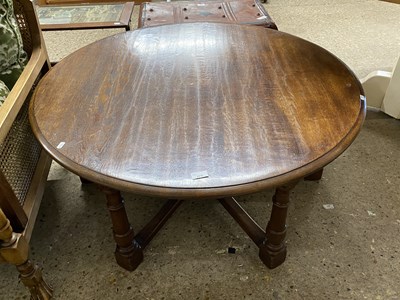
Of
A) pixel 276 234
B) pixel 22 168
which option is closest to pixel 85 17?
pixel 22 168

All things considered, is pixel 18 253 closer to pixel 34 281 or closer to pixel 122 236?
pixel 34 281

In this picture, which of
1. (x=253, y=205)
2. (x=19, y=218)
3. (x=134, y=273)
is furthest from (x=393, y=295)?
(x=19, y=218)

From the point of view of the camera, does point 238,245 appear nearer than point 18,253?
No

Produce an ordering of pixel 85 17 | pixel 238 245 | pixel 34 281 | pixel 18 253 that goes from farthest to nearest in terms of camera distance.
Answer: pixel 85 17, pixel 238 245, pixel 34 281, pixel 18 253

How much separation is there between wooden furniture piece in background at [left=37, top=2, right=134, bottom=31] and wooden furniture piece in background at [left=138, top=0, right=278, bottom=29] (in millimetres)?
106

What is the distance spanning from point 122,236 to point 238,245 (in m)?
0.41

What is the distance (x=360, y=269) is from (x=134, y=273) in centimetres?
73

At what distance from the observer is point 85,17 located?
71.7 inches

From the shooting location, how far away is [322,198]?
1.41 m

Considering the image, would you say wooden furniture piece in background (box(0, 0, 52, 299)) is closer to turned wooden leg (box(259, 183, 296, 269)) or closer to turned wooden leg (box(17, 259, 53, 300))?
turned wooden leg (box(17, 259, 53, 300))

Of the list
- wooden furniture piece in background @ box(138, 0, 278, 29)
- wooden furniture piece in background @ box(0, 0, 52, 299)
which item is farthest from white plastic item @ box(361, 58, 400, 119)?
wooden furniture piece in background @ box(0, 0, 52, 299)

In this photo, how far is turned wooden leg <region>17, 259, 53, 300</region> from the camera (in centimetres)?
97

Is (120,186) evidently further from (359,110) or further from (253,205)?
(253,205)

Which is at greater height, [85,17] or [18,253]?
[85,17]
